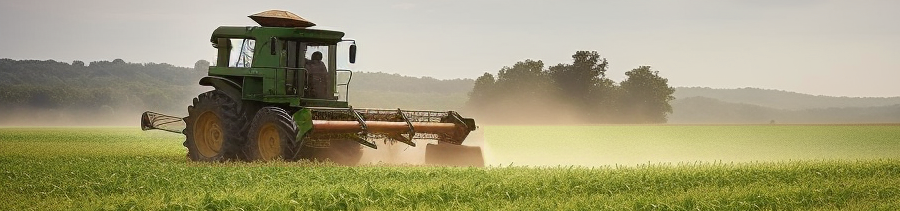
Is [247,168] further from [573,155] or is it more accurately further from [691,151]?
[691,151]

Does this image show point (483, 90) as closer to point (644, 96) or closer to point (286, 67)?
point (644, 96)

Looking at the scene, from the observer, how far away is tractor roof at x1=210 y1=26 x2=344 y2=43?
20.0 m

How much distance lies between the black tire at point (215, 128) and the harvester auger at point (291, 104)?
0.02m

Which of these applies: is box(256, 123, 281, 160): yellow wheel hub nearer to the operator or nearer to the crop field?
the crop field

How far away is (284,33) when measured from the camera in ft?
65.7

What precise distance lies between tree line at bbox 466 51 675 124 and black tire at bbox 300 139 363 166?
54370 millimetres

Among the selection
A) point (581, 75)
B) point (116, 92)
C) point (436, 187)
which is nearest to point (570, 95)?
point (581, 75)

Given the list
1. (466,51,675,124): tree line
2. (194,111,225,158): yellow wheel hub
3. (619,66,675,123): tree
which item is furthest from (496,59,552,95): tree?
(194,111,225,158): yellow wheel hub

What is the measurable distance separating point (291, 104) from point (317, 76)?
2.87ft

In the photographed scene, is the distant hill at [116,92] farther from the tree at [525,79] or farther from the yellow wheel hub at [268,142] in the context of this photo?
the yellow wheel hub at [268,142]

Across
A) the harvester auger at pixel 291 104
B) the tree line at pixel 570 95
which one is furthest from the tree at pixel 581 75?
the harvester auger at pixel 291 104

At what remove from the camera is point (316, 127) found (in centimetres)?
1836

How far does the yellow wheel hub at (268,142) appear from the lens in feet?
62.4

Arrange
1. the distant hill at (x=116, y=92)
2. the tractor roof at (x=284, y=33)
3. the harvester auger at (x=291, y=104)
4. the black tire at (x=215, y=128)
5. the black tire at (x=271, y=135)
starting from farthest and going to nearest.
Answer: the distant hill at (x=116, y=92) → the black tire at (x=215, y=128) → the tractor roof at (x=284, y=33) → the harvester auger at (x=291, y=104) → the black tire at (x=271, y=135)
